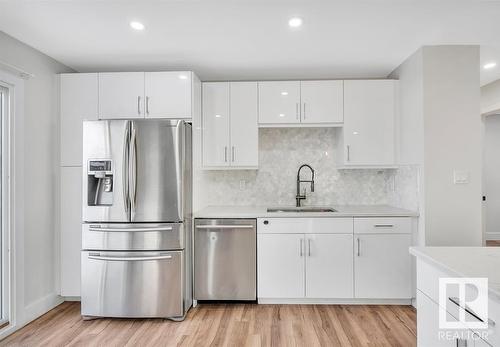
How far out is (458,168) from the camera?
2941 millimetres

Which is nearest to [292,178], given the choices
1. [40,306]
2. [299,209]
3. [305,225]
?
[299,209]

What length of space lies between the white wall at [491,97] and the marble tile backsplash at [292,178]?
A: 5.08 feet

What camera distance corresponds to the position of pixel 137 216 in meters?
2.92

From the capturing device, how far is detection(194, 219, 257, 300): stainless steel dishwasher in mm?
3236

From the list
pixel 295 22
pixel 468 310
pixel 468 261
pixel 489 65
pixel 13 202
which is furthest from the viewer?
pixel 489 65

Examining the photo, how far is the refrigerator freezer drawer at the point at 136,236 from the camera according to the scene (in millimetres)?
2930

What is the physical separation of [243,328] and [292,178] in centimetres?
180

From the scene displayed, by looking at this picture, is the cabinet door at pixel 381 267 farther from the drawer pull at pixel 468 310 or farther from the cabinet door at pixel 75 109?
the cabinet door at pixel 75 109

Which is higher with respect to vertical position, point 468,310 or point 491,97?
point 491,97

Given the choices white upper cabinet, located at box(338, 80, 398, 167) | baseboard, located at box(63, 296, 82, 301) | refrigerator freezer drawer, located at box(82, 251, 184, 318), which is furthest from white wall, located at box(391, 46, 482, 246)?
baseboard, located at box(63, 296, 82, 301)

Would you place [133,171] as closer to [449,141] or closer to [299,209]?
[299,209]

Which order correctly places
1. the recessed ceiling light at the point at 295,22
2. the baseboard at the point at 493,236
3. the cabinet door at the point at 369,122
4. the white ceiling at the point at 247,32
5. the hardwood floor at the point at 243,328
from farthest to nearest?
the baseboard at the point at 493,236 → the cabinet door at the point at 369,122 → the hardwood floor at the point at 243,328 → the recessed ceiling light at the point at 295,22 → the white ceiling at the point at 247,32

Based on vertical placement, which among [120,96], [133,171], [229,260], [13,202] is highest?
[120,96]

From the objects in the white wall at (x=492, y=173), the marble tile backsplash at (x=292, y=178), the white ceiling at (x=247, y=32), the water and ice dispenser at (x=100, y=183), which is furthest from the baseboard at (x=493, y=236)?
the water and ice dispenser at (x=100, y=183)
